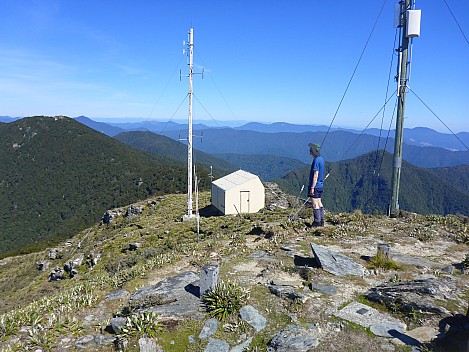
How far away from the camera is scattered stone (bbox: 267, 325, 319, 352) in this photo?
5.34 m

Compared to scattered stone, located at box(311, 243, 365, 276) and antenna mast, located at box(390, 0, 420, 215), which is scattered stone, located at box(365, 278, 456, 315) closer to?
scattered stone, located at box(311, 243, 365, 276)

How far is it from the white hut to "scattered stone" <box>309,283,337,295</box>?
1960 centimetres

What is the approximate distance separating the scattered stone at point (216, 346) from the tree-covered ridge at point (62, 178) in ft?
215

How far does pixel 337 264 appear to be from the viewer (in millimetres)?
8734

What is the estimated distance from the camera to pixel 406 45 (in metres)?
13.1

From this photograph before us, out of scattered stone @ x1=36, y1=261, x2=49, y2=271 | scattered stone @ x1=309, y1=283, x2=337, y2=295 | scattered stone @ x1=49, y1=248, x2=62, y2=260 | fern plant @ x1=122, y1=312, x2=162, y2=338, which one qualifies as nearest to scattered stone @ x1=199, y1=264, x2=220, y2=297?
fern plant @ x1=122, y1=312, x2=162, y2=338

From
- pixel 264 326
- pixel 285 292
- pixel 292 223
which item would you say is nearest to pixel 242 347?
pixel 264 326

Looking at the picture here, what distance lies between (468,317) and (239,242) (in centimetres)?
825

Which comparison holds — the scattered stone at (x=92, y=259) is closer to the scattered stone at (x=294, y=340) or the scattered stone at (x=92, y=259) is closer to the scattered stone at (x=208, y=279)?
the scattered stone at (x=208, y=279)

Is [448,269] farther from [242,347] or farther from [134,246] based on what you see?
[134,246]

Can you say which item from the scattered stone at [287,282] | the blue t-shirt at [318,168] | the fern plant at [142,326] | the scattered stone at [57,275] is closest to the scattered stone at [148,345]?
the fern plant at [142,326]

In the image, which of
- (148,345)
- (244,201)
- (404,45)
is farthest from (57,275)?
(404,45)

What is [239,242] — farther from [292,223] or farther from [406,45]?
[406,45]

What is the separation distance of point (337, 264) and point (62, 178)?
386 feet
